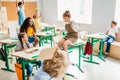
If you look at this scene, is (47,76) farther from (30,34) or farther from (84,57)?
(84,57)

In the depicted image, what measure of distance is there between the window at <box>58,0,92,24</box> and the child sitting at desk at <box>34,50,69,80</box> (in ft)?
17.2

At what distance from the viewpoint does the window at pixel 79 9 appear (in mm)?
6687

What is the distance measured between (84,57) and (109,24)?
4.68 feet

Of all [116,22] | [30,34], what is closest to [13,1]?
[30,34]

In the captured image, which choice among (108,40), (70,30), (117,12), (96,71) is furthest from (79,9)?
(96,71)

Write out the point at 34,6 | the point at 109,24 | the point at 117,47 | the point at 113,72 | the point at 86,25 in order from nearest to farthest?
1. the point at 113,72
2. the point at 117,47
3. the point at 109,24
4. the point at 86,25
5. the point at 34,6

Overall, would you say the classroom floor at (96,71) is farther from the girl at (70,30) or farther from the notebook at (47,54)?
the notebook at (47,54)

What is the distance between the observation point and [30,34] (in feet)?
14.4

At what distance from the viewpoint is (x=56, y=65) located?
56.0 inches

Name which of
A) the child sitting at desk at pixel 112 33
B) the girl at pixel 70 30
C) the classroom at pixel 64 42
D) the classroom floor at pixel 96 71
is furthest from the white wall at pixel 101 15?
the girl at pixel 70 30

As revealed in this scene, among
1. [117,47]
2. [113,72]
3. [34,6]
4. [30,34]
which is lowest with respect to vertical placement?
[113,72]

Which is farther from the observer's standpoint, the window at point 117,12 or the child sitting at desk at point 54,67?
the window at point 117,12

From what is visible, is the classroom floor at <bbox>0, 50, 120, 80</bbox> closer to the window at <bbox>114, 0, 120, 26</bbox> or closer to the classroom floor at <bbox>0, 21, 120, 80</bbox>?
the classroom floor at <bbox>0, 21, 120, 80</bbox>

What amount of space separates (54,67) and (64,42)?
280cm
